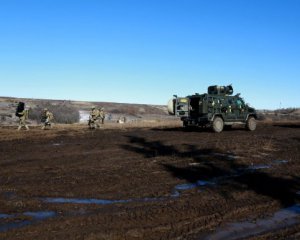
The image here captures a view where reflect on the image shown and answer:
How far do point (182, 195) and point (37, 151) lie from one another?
820 cm

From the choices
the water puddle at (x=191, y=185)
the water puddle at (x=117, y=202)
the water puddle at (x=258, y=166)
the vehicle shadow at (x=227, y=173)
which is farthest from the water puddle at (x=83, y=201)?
the water puddle at (x=258, y=166)

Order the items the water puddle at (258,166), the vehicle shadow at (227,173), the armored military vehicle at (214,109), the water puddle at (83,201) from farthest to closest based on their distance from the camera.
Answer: the armored military vehicle at (214,109), the water puddle at (258,166), the vehicle shadow at (227,173), the water puddle at (83,201)

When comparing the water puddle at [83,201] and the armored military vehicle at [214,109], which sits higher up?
the armored military vehicle at [214,109]

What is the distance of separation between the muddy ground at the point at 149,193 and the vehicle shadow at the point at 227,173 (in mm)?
24

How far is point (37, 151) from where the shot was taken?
52.6 feet

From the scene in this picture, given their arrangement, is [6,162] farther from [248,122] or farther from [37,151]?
[248,122]

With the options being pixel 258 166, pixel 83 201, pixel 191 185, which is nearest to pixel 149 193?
pixel 191 185

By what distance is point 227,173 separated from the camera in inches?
466

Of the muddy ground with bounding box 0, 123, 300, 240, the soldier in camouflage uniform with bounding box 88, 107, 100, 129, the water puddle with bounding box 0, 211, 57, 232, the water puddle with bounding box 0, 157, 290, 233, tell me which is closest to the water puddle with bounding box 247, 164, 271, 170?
the muddy ground with bounding box 0, 123, 300, 240

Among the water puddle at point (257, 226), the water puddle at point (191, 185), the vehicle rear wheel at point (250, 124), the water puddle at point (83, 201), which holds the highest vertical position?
the vehicle rear wheel at point (250, 124)

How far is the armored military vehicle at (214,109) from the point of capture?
2484 cm

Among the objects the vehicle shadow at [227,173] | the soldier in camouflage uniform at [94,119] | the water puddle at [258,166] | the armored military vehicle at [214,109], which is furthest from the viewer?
the soldier in camouflage uniform at [94,119]

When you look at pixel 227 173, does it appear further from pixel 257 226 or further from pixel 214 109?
pixel 214 109

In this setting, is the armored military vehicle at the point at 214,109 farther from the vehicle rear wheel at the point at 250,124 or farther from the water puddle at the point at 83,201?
the water puddle at the point at 83,201
